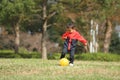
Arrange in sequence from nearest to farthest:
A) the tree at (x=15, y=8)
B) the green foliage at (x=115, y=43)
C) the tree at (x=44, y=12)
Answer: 1. the tree at (x=15, y=8)
2. the tree at (x=44, y=12)
3. the green foliage at (x=115, y=43)

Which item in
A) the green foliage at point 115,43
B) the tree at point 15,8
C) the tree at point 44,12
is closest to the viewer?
the tree at point 15,8

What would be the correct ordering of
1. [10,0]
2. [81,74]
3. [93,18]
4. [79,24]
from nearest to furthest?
[81,74] → [10,0] → [93,18] → [79,24]

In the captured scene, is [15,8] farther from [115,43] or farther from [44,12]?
[115,43]

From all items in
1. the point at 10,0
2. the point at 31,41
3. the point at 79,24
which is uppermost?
the point at 10,0

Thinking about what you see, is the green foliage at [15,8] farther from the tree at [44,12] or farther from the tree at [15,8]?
the tree at [44,12]

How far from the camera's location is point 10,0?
29.9 meters

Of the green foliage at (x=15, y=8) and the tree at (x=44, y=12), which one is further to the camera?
the tree at (x=44, y=12)

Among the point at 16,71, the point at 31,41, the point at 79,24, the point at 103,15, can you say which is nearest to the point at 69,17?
the point at 79,24

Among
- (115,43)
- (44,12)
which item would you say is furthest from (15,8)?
(115,43)

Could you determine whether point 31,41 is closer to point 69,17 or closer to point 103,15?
point 69,17

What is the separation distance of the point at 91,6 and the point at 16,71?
803 inches

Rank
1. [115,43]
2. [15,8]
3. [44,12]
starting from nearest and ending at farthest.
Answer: [15,8]
[44,12]
[115,43]

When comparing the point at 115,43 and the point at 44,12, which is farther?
the point at 115,43

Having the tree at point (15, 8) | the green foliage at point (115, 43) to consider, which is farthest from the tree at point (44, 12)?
the green foliage at point (115, 43)
